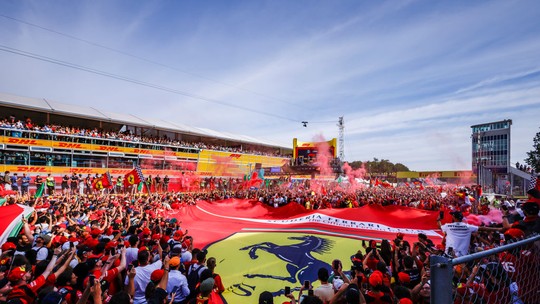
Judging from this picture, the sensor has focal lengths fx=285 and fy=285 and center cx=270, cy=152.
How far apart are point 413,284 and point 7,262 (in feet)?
24.5

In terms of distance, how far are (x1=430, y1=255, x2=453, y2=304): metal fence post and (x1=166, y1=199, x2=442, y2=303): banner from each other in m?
5.31

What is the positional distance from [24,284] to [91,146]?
31.2 metres

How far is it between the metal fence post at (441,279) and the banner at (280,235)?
5312 millimetres

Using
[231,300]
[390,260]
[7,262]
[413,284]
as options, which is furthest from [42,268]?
[390,260]

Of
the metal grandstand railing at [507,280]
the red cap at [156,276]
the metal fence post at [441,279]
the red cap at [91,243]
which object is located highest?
the metal fence post at [441,279]

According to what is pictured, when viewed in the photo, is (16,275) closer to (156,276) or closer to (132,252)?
(156,276)

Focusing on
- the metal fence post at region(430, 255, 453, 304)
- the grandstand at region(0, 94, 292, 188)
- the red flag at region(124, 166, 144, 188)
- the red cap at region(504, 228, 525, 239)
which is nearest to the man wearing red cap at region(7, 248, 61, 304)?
the metal fence post at region(430, 255, 453, 304)

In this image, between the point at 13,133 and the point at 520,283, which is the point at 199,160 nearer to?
the point at 13,133

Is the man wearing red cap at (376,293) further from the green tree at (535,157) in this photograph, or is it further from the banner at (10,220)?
the green tree at (535,157)

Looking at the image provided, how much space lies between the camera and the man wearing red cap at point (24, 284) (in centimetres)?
396

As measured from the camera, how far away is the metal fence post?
5.32 ft

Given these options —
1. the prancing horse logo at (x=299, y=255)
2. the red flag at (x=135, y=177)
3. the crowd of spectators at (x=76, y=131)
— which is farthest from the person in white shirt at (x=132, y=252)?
the crowd of spectators at (x=76, y=131)

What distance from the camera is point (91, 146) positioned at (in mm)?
30906

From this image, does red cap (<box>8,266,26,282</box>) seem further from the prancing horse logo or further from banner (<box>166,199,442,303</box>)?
the prancing horse logo
